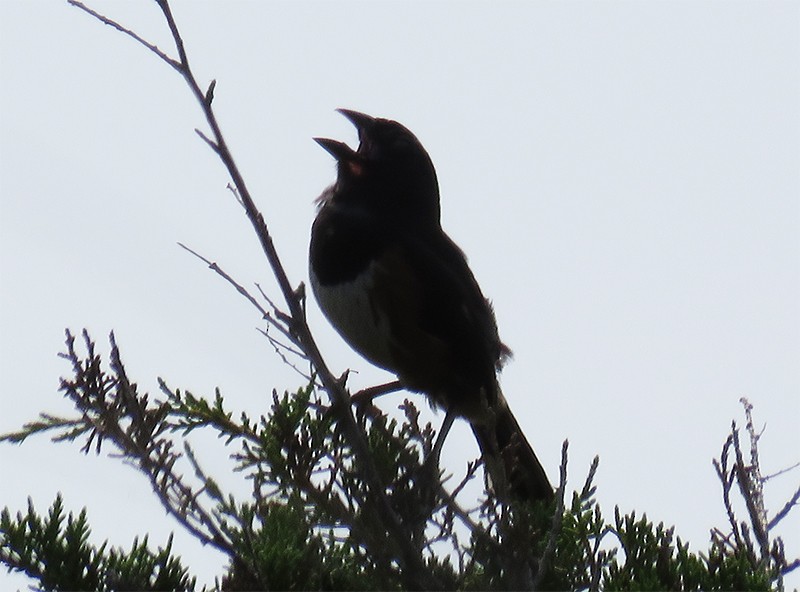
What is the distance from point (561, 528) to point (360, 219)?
148cm

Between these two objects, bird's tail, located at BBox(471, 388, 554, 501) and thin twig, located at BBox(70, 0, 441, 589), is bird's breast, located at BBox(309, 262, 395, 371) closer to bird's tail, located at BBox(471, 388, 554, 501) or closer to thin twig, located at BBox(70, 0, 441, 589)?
bird's tail, located at BBox(471, 388, 554, 501)

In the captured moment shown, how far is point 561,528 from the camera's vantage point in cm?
311

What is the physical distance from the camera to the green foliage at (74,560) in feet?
8.53

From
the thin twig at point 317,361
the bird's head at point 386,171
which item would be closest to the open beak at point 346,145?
the bird's head at point 386,171

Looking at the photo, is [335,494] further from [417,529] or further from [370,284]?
[370,284]

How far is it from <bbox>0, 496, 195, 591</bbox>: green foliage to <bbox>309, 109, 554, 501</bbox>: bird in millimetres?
1506

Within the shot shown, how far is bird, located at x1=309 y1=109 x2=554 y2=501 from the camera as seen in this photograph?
4.02 meters

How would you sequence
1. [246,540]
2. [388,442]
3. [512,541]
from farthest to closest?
1. [388,442]
2. [512,541]
3. [246,540]

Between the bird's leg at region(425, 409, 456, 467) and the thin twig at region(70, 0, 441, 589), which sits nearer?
the thin twig at region(70, 0, 441, 589)

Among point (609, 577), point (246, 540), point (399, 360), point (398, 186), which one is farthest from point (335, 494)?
point (398, 186)

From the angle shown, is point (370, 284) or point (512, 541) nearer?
point (512, 541)

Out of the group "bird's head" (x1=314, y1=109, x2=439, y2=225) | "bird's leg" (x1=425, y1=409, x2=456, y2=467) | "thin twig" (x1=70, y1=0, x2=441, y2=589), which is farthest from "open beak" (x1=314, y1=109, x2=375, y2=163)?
"thin twig" (x1=70, y1=0, x2=441, y2=589)

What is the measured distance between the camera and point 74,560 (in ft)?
8.61

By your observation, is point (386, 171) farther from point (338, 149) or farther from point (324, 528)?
point (324, 528)
